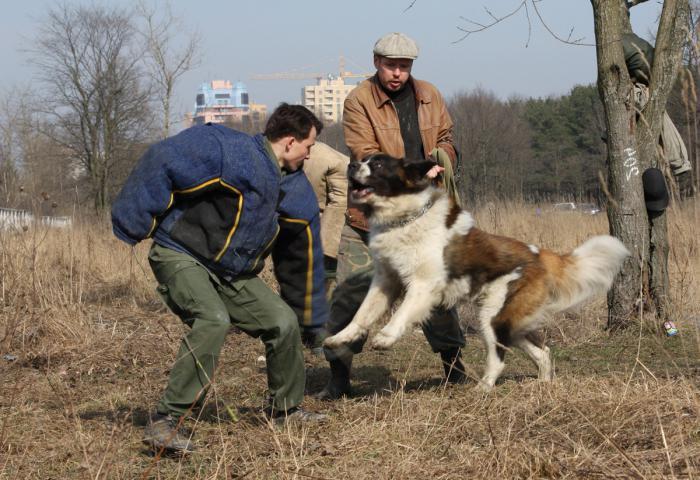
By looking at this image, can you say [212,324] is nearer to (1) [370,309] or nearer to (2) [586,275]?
(1) [370,309]

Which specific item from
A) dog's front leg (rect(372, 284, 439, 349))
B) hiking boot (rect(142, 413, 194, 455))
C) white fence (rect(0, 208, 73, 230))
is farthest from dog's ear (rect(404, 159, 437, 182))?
white fence (rect(0, 208, 73, 230))

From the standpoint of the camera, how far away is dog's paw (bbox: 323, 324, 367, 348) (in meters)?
4.96

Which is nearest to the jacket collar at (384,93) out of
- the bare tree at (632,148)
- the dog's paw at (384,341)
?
the dog's paw at (384,341)

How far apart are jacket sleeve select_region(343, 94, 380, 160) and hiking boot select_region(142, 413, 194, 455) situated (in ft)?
6.77

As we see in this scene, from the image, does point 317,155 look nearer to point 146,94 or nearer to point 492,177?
point 146,94

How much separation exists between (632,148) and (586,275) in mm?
2239

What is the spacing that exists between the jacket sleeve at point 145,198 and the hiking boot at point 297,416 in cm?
126

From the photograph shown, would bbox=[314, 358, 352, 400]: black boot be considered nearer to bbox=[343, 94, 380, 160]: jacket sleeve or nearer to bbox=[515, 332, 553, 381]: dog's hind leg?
bbox=[515, 332, 553, 381]: dog's hind leg

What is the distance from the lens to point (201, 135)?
433 centimetres

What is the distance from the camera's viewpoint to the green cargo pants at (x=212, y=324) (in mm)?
4156

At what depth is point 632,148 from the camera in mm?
7113

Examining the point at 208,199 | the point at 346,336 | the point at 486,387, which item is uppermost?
the point at 208,199

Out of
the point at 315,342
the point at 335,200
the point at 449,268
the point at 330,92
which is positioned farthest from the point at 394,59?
the point at 330,92

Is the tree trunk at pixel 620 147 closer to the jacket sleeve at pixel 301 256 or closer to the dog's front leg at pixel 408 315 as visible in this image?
the dog's front leg at pixel 408 315
